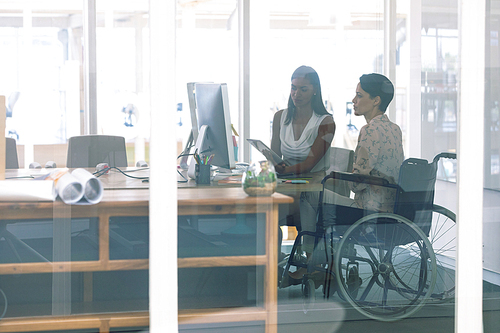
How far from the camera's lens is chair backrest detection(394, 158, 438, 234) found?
2.80 meters

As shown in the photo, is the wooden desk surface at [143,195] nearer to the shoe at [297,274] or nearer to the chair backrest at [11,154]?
the chair backrest at [11,154]

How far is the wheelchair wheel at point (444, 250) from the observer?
257 cm

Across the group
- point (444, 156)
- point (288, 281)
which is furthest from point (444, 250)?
point (288, 281)

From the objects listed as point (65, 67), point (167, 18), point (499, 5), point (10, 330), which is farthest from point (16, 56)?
point (499, 5)

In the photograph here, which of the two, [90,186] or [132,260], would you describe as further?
[132,260]

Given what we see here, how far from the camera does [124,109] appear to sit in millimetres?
2578

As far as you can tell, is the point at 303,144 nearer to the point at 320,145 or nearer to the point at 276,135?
the point at 320,145

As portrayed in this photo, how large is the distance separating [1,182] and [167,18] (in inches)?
38.8

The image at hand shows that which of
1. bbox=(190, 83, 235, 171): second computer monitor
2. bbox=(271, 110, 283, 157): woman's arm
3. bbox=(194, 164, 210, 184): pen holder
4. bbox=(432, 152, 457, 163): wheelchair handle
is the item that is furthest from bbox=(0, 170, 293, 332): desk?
bbox=(432, 152, 457, 163): wheelchair handle

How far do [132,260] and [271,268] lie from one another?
0.62 m

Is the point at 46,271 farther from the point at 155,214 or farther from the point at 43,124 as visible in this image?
the point at 43,124

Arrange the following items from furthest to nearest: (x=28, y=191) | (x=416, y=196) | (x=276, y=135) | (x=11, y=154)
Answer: (x=276, y=135) < (x=416, y=196) < (x=11, y=154) < (x=28, y=191)

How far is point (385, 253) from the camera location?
2777mm

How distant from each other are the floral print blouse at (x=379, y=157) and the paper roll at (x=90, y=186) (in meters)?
1.42
